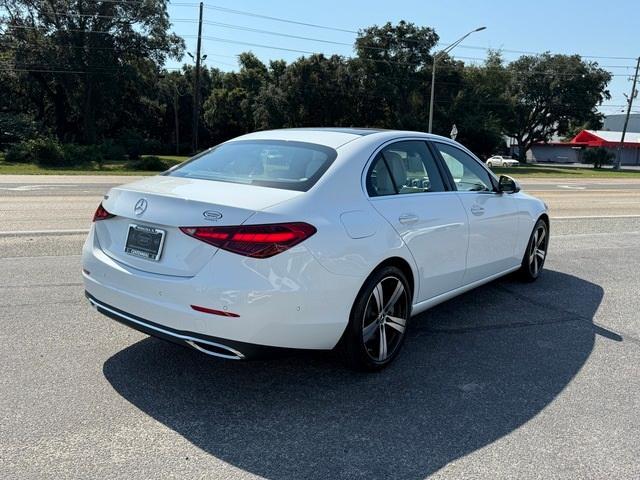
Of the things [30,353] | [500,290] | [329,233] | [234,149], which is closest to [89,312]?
[30,353]

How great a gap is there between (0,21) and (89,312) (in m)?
46.6

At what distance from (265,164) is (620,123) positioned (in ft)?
414

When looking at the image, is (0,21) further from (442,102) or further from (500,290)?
(500,290)

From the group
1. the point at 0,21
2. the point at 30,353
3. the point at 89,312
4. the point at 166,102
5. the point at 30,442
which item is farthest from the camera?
Answer: the point at 166,102

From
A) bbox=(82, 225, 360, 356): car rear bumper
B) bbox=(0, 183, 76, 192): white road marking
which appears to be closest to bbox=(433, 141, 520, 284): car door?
bbox=(82, 225, 360, 356): car rear bumper

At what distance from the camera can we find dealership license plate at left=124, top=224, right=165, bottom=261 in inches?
133

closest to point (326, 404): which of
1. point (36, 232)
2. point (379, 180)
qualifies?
point (379, 180)

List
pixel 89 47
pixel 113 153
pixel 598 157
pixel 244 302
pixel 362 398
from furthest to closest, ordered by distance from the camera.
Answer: pixel 598 157, pixel 89 47, pixel 113 153, pixel 362 398, pixel 244 302

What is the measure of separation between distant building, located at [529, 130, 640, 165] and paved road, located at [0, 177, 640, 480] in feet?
267

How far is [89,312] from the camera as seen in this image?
4988mm

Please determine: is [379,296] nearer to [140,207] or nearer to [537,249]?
[140,207]

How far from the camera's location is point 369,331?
3848mm

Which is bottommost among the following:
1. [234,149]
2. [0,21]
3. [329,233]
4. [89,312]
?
[89,312]

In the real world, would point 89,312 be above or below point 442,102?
below
